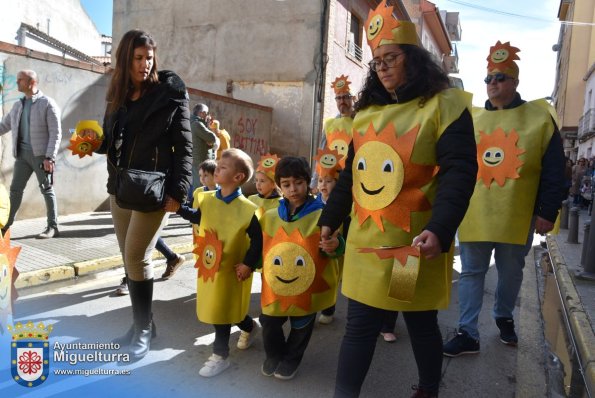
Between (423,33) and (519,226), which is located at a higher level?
(423,33)

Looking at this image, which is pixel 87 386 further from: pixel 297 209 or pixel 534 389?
pixel 534 389

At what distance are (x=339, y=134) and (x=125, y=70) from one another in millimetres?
2225

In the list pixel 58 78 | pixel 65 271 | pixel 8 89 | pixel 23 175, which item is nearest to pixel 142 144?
pixel 65 271

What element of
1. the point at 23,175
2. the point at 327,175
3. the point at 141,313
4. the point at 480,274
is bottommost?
the point at 141,313

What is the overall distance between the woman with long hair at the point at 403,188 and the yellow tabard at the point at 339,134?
2.18m

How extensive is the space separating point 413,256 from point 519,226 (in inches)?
69.4

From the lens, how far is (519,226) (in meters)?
3.34

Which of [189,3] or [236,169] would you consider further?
[189,3]

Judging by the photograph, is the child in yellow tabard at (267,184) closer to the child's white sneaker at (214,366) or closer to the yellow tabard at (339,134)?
the yellow tabard at (339,134)

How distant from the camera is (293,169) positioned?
121 inches

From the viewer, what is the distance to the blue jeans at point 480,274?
3430 millimetres

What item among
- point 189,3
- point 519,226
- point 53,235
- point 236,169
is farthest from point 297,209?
point 189,3

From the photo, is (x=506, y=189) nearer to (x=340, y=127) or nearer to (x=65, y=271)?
(x=340, y=127)

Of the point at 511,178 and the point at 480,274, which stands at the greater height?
the point at 511,178
